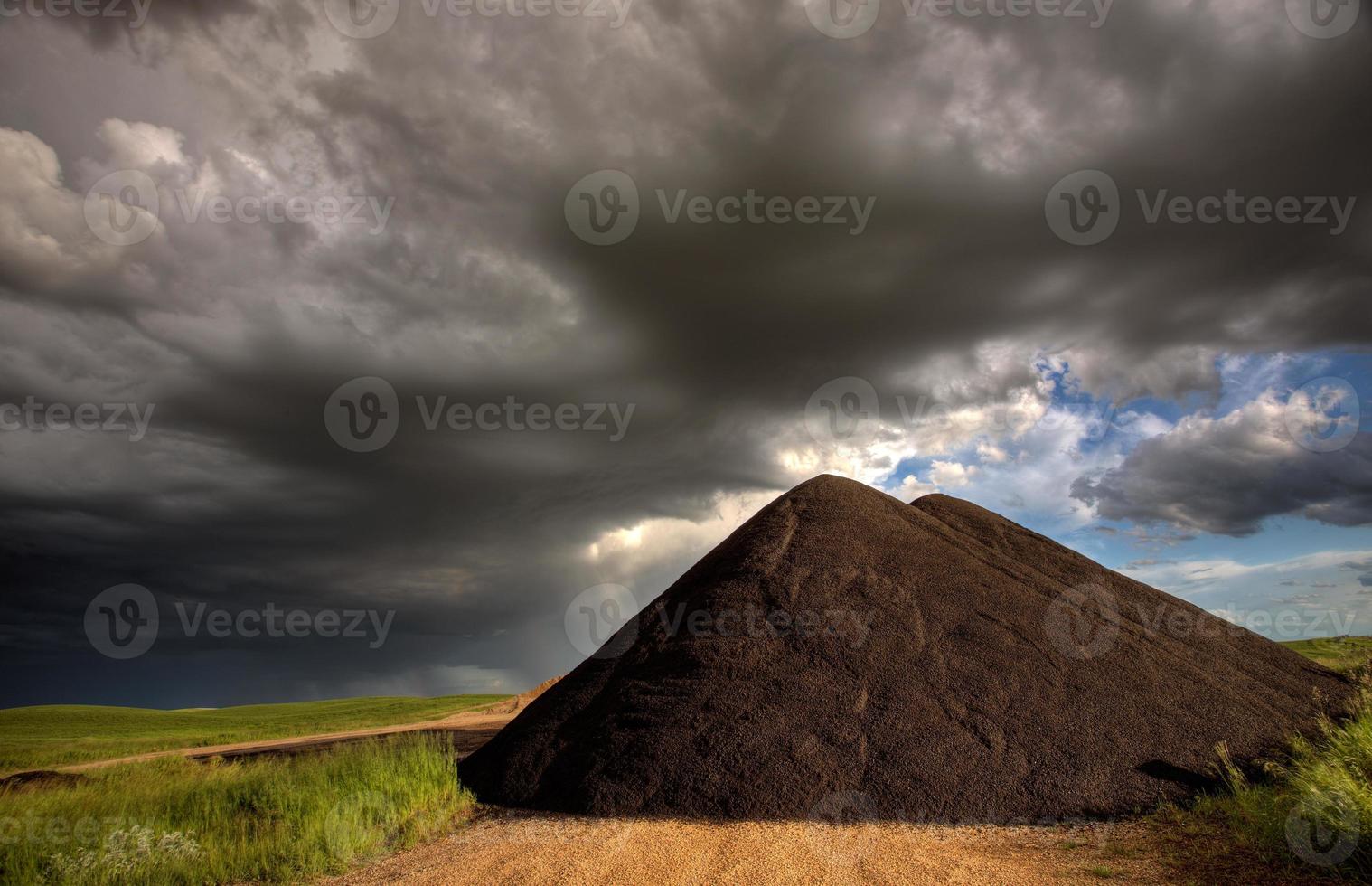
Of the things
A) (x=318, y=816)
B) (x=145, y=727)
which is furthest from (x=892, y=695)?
(x=145, y=727)

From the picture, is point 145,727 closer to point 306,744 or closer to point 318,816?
point 306,744

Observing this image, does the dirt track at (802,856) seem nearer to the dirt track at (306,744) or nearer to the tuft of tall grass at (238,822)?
the tuft of tall grass at (238,822)

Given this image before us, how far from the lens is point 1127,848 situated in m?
7.01

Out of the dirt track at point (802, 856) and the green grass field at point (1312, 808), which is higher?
the green grass field at point (1312, 808)

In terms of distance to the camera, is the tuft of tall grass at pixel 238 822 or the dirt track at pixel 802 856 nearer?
the dirt track at pixel 802 856

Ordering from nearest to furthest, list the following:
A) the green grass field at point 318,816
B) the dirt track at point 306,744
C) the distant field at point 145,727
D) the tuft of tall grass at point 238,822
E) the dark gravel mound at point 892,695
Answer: the green grass field at point 318,816, the tuft of tall grass at point 238,822, the dark gravel mound at point 892,695, the dirt track at point 306,744, the distant field at point 145,727

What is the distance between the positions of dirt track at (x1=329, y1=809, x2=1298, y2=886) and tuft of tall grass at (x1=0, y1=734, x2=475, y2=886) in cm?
64

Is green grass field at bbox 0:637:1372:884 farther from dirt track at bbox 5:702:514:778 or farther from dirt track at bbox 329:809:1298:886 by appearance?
dirt track at bbox 5:702:514:778

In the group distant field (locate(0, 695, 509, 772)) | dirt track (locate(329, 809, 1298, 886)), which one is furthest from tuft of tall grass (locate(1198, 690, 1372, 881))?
distant field (locate(0, 695, 509, 772))

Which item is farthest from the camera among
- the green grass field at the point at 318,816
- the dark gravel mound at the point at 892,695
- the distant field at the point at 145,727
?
the distant field at the point at 145,727

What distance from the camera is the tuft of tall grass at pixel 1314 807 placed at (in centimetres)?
582

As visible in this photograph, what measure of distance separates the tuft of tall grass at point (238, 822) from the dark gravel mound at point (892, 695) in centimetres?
118

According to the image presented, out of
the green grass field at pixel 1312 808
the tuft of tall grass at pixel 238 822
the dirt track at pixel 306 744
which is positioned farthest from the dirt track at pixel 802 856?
the dirt track at pixel 306 744

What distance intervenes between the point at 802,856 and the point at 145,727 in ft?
163
